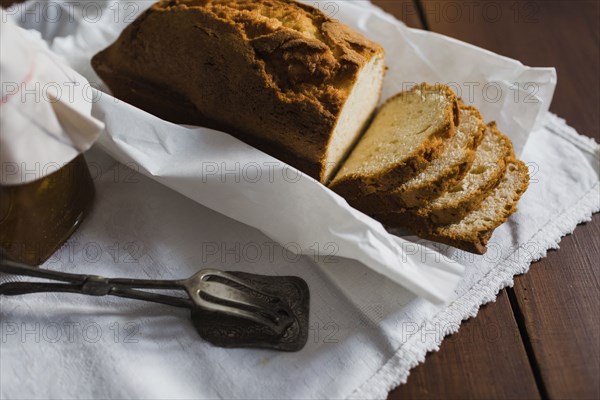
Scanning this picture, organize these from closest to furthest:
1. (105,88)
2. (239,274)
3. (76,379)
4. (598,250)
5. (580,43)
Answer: (76,379) → (239,274) → (598,250) → (105,88) → (580,43)

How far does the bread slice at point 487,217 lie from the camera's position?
1787mm

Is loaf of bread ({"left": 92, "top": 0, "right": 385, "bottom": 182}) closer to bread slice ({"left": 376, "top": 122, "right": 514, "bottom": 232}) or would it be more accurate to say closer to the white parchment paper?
the white parchment paper

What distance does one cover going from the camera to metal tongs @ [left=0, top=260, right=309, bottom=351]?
1569 mm

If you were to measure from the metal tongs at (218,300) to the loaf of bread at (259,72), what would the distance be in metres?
0.48

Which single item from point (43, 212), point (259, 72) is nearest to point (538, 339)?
point (259, 72)

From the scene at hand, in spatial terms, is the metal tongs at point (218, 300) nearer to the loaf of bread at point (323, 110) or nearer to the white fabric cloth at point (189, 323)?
the white fabric cloth at point (189, 323)

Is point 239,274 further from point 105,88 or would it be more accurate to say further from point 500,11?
point 500,11

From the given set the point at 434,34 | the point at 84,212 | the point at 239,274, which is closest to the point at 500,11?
the point at 434,34

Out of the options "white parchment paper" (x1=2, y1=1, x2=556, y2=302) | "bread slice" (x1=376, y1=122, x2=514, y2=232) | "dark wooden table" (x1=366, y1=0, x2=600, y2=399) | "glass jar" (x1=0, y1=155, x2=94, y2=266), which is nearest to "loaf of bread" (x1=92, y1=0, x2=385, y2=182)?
"white parchment paper" (x1=2, y1=1, x2=556, y2=302)

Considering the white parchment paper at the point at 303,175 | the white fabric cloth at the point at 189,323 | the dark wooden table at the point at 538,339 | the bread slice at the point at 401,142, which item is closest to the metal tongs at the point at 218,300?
the white fabric cloth at the point at 189,323

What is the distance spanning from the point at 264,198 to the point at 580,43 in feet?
5.31

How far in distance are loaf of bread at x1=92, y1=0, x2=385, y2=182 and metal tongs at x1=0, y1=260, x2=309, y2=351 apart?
0.48 meters

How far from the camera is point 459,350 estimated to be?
162 cm

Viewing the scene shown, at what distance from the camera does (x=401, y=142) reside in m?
1.92
